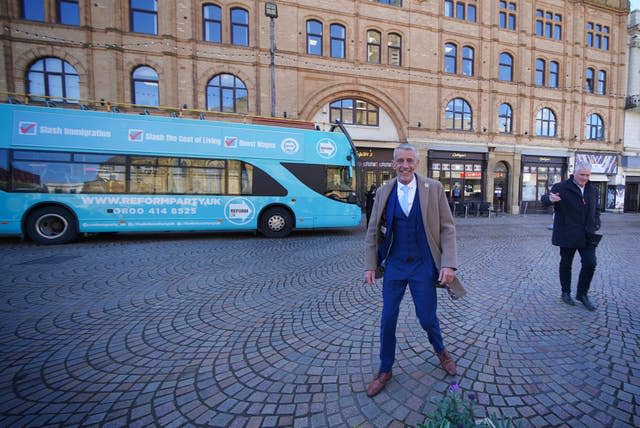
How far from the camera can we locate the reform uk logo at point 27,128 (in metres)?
7.17

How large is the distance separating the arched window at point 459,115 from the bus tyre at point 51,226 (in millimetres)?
18980

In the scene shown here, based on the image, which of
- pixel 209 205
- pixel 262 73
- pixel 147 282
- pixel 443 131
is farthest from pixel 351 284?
pixel 443 131

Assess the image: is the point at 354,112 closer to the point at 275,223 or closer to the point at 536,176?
the point at 275,223

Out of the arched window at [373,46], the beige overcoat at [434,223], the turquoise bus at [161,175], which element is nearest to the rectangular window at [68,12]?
the turquoise bus at [161,175]

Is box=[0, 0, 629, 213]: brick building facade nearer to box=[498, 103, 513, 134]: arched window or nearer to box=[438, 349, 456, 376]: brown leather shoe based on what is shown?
box=[498, 103, 513, 134]: arched window

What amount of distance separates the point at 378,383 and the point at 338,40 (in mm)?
17625

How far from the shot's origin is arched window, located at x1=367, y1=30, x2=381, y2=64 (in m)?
16.3

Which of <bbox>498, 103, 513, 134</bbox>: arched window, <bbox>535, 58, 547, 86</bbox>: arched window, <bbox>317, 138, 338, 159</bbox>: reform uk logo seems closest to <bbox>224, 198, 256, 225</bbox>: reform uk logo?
<bbox>317, 138, 338, 159</bbox>: reform uk logo

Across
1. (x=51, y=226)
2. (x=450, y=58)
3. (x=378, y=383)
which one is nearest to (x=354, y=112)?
(x=450, y=58)

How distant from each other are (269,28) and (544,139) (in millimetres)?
19401

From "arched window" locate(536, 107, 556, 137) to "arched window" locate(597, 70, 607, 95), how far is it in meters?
5.04

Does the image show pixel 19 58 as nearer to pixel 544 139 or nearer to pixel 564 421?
pixel 564 421

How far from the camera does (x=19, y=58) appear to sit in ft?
40.7

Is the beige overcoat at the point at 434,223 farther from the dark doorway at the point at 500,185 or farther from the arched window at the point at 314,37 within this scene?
the dark doorway at the point at 500,185
